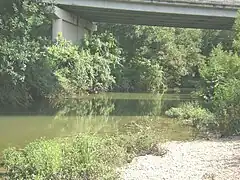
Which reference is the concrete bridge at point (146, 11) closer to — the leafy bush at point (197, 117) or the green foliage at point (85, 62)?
the green foliage at point (85, 62)

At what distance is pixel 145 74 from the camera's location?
1754 inches

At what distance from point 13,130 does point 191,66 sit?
1376 inches

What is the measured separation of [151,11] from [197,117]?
19.2 metres

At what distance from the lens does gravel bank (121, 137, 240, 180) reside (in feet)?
28.8

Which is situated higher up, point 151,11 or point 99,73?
point 151,11

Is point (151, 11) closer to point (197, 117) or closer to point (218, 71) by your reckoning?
point (218, 71)

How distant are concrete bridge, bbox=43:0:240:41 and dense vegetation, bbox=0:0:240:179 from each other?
200cm

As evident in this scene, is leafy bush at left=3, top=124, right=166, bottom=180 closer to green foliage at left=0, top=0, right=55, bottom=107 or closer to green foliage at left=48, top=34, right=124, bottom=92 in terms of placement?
green foliage at left=0, top=0, right=55, bottom=107

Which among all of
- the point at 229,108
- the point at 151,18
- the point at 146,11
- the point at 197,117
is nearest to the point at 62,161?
the point at 229,108

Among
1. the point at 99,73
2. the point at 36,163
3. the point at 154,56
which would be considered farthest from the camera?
the point at 154,56

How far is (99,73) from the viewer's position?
35219 millimetres

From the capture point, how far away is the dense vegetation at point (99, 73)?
8.33 m

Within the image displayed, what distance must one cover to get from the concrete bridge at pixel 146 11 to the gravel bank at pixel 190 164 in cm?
2401

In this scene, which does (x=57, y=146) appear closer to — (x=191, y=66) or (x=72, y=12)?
(x=72, y=12)
